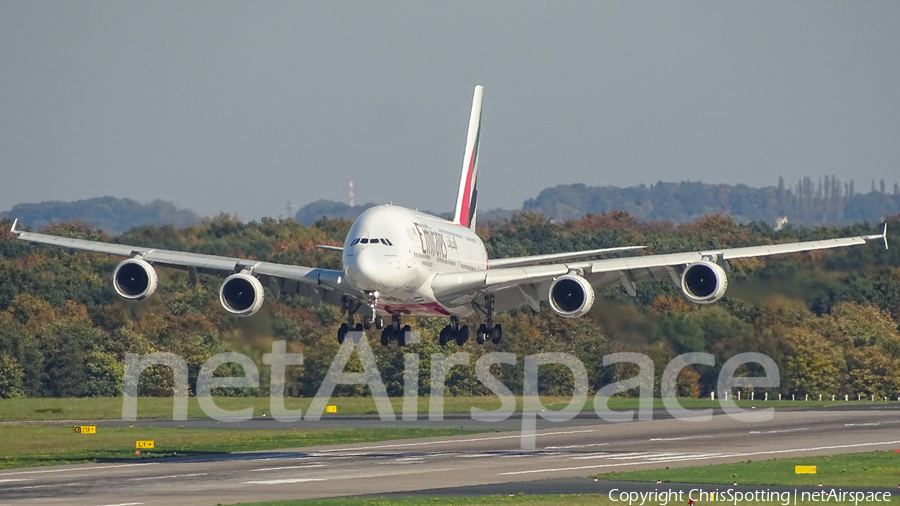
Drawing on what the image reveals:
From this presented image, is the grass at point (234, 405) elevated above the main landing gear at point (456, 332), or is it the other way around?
the main landing gear at point (456, 332)

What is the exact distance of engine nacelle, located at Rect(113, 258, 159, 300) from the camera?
50062mm

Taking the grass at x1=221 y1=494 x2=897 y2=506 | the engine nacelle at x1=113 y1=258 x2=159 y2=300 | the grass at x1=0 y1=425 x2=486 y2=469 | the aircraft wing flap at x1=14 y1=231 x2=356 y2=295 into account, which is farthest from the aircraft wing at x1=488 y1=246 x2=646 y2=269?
the grass at x1=221 y1=494 x2=897 y2=506

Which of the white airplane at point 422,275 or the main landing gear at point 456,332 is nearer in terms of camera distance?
the white airplane at point 422,275

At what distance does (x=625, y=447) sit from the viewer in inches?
2151

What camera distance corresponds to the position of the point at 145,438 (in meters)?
60.4

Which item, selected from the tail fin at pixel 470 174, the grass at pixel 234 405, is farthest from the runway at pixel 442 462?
the grass at pixel 234 405

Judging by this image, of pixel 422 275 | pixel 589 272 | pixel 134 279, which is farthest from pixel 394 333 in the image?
pixel 134 279

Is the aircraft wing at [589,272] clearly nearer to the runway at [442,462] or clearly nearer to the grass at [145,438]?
the runway at [442,462]

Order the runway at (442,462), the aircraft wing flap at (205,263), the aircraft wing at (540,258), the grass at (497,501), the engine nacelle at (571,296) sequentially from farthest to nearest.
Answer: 1. the aircraft wing at (540,258)
2. the aircraft wing flap at (205,263)
3. the engine nacelle at (571,296)
4. the runway at (442,462)
5. the grass at (497,501)

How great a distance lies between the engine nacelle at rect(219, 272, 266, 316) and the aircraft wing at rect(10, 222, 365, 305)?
3.54 feet

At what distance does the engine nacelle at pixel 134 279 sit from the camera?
50.1 metres

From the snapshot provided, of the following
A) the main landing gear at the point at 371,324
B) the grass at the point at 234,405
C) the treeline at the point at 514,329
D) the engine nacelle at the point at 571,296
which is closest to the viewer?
the main landing gear at the point at 371,324

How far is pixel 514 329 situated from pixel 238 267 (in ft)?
111

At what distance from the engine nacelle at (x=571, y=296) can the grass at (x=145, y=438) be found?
15012 mm
